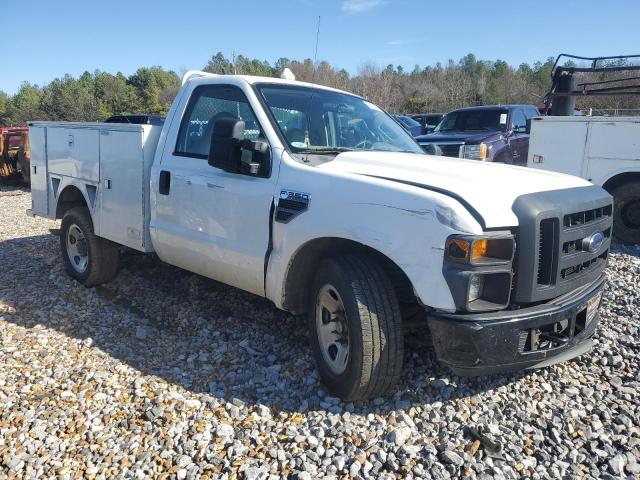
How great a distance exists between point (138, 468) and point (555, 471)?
2124 mm

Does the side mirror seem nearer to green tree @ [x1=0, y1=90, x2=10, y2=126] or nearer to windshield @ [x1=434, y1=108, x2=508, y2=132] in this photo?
windshield @ [x1=434, y1=108, x2=508, y2=132]

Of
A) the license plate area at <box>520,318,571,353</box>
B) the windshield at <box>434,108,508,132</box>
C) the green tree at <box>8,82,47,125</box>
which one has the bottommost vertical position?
the license plate area at <box>520,318,571,353</box>

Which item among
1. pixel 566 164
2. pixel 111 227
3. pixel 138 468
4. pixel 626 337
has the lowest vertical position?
pixel 138 468

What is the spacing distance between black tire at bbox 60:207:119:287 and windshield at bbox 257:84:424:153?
8.44 feet

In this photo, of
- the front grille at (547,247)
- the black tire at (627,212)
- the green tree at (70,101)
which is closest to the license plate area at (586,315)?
the front grille at (547,247)

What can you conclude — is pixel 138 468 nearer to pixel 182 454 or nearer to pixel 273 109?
pixel 182 454

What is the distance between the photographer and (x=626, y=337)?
4258 millimetres

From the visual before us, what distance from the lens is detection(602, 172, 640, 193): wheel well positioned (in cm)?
750

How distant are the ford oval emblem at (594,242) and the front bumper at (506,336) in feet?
1.01

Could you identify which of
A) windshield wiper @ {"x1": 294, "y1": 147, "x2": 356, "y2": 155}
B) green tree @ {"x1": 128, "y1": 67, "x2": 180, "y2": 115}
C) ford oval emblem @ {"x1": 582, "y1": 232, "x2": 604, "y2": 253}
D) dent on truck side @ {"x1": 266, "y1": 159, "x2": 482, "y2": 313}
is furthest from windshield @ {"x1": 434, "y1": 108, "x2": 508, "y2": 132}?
green tree @ {"x1": 128, "y1": 67, "x2": 180, "y2": 115}

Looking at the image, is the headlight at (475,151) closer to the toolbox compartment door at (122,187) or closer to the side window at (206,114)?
the side window at (206,114)

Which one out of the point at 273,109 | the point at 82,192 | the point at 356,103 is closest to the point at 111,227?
the point at 82,192

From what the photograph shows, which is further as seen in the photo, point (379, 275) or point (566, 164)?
point (566, 164)

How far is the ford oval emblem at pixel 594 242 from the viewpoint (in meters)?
3.20
